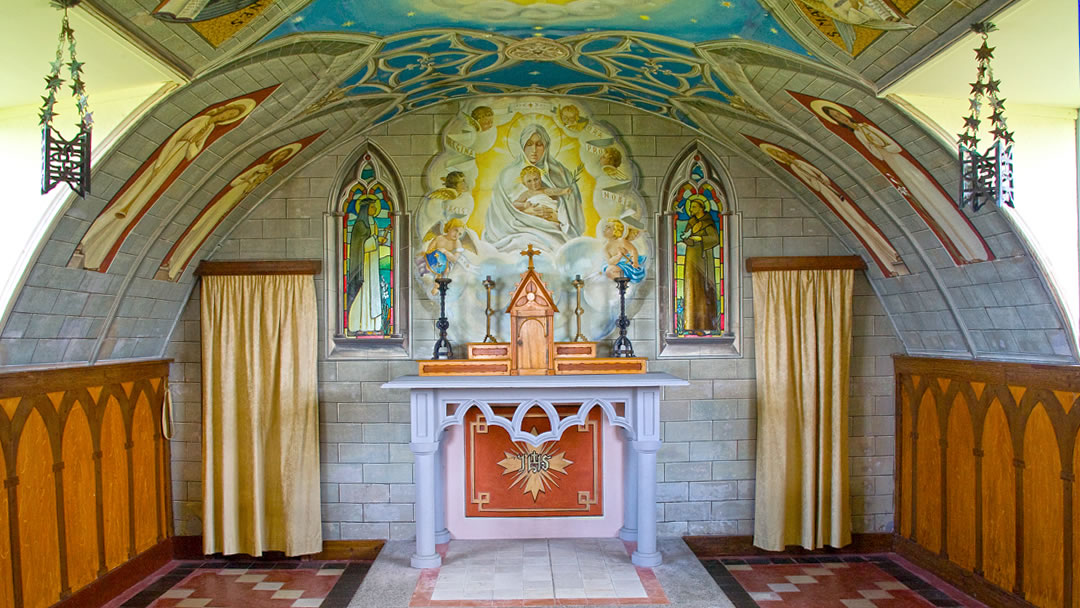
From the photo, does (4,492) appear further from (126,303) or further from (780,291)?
(780,291)

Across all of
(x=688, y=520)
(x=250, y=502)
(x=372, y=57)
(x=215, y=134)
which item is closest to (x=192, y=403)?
(x=250, y=502)

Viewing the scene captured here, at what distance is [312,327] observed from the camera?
651cm

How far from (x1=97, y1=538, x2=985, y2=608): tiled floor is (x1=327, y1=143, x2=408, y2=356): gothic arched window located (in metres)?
1.81

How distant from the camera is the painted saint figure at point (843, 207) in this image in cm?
598

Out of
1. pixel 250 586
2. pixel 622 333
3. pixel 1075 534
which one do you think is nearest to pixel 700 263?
pixel 622 333

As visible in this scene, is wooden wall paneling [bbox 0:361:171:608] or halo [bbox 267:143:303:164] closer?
wooden wall paneling [bbox 0:361:171:608]

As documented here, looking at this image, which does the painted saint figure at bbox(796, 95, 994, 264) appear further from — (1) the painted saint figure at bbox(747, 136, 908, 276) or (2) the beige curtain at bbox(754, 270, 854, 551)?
(2) the beige curtain at bbox(754, 270, 854, 551)

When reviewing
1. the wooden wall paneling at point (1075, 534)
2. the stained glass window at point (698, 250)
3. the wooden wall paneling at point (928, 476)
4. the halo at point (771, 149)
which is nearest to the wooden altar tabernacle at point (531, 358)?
the stained glass window at point (698, 250)

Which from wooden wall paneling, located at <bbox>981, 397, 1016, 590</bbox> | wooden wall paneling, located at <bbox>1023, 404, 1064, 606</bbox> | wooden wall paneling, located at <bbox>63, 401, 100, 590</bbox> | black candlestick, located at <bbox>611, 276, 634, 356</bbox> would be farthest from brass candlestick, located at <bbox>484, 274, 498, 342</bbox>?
wooden wall paneling, located at <bbox>1023, 404, 1064, 606</bbox>

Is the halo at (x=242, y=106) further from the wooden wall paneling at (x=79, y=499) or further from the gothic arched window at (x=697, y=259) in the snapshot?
the gothic arched window at (x=697, y=259)

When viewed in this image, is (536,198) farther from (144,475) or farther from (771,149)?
(144,475)

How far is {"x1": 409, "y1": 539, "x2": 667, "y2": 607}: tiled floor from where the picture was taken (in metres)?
5.22

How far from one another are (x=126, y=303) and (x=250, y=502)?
77.6 inches

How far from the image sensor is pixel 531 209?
6.71m
